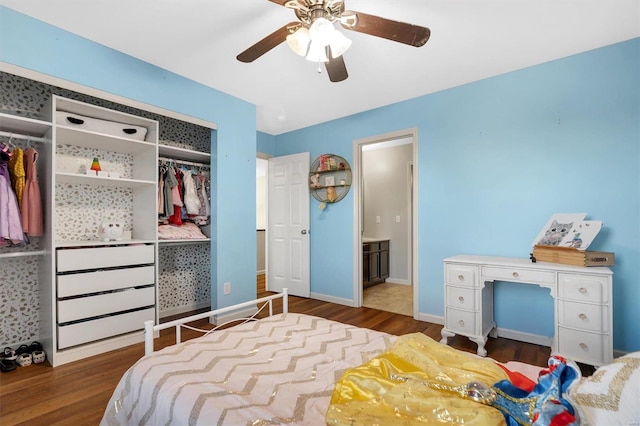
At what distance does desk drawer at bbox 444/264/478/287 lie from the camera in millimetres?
2557

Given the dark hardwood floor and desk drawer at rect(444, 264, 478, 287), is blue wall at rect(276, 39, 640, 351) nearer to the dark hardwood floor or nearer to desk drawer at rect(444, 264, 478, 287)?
the dark hardwood floor

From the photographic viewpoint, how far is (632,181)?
231cm

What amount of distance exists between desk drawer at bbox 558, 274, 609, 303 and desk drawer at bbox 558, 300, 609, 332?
1.8 inches

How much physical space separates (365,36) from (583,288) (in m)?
2.40

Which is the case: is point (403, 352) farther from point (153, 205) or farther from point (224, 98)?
point (224, 98)

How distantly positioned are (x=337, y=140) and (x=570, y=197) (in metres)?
2.55

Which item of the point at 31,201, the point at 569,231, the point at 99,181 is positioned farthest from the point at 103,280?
the point at 569,231

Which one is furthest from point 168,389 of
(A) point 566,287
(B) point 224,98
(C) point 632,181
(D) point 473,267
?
(C) point 632,181

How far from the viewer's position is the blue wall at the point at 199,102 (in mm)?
2086

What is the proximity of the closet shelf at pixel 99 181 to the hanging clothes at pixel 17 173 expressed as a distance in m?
0.21

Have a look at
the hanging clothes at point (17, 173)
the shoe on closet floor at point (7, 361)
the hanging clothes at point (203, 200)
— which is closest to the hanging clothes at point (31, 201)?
the hanging clothes at point (17, 173)

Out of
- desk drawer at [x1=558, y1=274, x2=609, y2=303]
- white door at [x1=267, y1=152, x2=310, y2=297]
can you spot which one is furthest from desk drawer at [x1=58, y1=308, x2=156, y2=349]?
desk drawer at [x1=558, y1=274, x2=609, y2=303]

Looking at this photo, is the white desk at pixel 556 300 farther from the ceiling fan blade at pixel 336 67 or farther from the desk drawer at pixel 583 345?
the ceiling fan blade at pixel 336 67

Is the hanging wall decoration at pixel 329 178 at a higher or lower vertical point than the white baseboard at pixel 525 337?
higher
